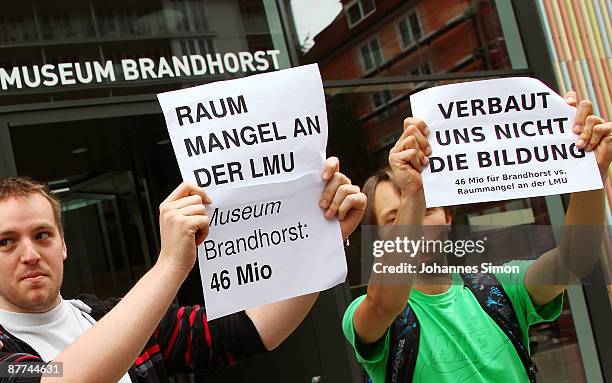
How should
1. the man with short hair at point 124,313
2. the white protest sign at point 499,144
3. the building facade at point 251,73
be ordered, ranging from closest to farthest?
the man with short hair at point 124,313 < the white protest sign at point 499,144 < the building facade at point 251,73

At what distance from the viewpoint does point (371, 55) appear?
19.3ft

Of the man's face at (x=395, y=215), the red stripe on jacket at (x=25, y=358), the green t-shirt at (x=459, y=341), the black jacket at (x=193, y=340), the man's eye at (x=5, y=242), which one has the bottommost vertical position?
the green t-shirt at (x=459, y=341)

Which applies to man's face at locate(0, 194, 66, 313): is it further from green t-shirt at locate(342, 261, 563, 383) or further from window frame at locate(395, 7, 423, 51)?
window frame at locate(395, 7, 423, 51)

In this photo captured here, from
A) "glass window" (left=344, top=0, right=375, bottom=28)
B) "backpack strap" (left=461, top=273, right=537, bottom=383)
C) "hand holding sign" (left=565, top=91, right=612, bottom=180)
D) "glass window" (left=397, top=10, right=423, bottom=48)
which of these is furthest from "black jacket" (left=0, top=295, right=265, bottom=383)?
"glass window" (left=397, top=10, right=423, bottom=48)

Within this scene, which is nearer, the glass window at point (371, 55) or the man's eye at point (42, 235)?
the man's eye at point (42, 235)

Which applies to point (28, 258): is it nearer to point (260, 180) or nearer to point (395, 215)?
point (260, 180)

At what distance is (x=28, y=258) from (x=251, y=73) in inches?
140

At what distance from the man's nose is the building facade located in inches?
109

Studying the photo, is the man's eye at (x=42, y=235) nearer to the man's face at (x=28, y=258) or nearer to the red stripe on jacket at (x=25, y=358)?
the man's face at (x=28, y=258)

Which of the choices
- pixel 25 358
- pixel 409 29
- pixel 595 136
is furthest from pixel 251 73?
pixel 25 358

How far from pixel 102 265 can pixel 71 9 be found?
1.88 m

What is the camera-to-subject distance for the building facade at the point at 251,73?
16.4 ft

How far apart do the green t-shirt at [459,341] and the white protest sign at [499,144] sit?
295mm

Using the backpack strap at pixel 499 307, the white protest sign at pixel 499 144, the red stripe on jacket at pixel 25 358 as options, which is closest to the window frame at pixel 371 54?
the white protest sign at pixel 499 144
